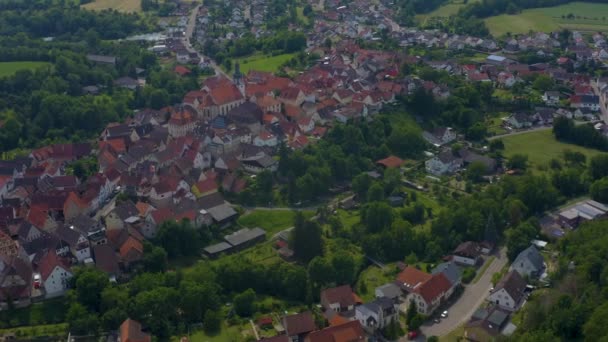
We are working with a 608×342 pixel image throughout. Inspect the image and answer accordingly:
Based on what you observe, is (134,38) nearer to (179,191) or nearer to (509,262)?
(179,191)

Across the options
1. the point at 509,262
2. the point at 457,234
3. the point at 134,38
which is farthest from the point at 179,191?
the point at 134,38

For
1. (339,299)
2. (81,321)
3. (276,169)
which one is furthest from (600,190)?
(81,321)

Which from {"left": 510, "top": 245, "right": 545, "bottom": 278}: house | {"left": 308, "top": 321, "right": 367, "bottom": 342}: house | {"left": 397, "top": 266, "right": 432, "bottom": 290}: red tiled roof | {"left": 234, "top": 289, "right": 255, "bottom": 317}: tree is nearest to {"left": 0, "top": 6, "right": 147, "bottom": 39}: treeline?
{"left": 234, "top": 289, "right": 255, "bottom": 317}: tree

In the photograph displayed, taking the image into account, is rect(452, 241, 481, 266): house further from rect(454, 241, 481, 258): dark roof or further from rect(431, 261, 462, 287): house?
rect(431, 261, 462, 287): house

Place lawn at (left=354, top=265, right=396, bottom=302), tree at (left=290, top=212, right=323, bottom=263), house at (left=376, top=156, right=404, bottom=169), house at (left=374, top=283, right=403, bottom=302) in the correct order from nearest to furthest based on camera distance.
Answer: house at (left=374, top=283, right=403, bottom=302) < lawn at (left=354, top=265, right=396, bottom=302) < tree at (left=290, top=212, right=323, bottom=263) < house at (left=376, top=156, right=404, bottom=169)

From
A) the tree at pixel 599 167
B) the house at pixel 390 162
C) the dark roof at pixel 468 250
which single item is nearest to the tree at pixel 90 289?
the dark roof at pixel 468 250
